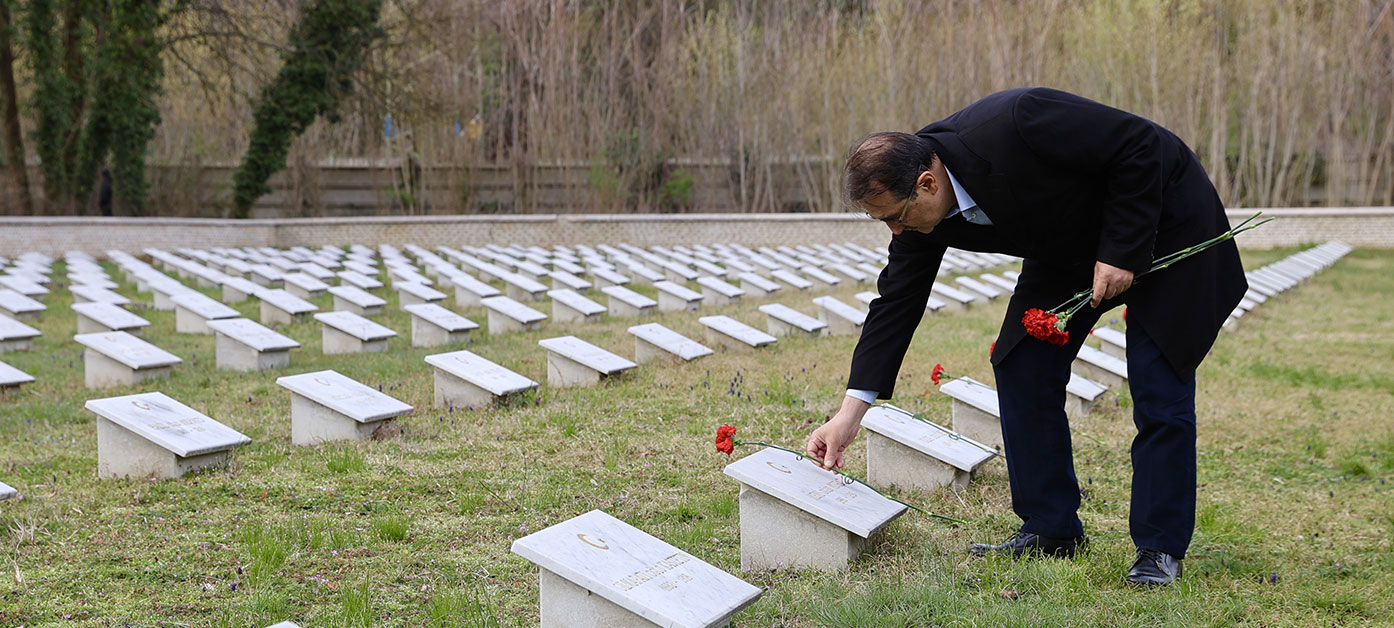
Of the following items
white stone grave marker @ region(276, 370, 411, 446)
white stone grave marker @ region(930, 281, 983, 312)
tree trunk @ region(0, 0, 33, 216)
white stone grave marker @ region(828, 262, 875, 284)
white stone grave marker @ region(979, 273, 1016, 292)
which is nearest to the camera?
white stone grave marker @ region(276, 370, 411, 446)

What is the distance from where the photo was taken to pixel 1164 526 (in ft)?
9.14

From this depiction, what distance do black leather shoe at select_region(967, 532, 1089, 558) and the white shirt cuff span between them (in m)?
0.62

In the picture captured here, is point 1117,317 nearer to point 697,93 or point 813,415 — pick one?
point 813,415

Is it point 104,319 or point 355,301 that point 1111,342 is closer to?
point 355,301

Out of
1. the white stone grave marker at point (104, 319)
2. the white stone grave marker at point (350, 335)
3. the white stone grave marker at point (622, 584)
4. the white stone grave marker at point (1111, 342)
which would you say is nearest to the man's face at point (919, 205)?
the white stone grave marker at point (622, 584)

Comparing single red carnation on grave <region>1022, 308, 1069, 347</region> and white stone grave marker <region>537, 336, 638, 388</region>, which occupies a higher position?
single red carnation on grave <region>1022, 308, 1069, 347</region>

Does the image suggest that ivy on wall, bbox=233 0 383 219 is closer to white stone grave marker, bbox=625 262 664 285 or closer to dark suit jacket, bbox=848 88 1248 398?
white stone grave marker, bbox=625 262 664 285

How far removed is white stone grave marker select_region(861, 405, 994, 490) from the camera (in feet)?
12.4

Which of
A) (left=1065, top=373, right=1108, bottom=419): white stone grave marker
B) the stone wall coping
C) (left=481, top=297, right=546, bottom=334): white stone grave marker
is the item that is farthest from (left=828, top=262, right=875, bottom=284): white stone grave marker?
(left=1065, top=373, right=1108, bottom=419): white stone grave marker

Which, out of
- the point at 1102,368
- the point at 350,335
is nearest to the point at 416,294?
the point at 350,335

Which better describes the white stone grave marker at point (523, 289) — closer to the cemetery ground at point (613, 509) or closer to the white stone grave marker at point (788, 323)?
the white stone grave marker at point (788, 323)

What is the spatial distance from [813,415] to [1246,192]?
18.7m

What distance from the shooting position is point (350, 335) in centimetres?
710

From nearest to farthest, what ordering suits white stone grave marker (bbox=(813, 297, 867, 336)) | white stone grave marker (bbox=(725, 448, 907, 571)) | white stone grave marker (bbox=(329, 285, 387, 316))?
white stone grave marker (bbox=(725, 448, 907, 571)), white stone grave marker (bbox=(813, 297, 867, 336)), white stone grave marker (bbox=(329, 285, 387, 316))
